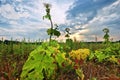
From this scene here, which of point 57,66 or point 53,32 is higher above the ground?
point 53,32

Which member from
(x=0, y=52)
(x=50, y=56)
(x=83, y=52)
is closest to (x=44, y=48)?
(x=50, y=56)

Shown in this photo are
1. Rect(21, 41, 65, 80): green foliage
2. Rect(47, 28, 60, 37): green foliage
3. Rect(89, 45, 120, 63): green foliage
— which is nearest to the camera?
Rect(21, 41, 65, 80): green foliage

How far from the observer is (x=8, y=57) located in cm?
914

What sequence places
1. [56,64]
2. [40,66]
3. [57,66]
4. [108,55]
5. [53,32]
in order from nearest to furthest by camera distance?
[40,66] → [56,64] → [57,66] → [108,55] → [53,32]

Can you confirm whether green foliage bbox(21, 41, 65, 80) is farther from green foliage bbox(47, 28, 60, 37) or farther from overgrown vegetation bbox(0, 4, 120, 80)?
green foliage bbox(47, 28, 60, 37)

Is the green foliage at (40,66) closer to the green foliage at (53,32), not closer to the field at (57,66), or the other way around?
the field at (57,66)

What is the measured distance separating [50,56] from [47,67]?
43 centimetres

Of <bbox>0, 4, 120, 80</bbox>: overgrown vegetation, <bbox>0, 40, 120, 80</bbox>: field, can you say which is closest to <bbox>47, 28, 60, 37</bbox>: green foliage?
<bbox>0, 4, 120, 80</bbox>: overgrown vegetation

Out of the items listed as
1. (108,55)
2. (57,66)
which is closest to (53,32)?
(108,55)

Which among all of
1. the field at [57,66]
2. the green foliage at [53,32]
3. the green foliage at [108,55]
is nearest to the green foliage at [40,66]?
the field at [57,66]

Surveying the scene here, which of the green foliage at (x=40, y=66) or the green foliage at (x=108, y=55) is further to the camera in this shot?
the green foliage at (x=108, y=55)

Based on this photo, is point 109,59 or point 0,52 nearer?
point 109,59

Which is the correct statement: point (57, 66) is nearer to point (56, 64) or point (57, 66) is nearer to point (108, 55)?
point (56, 64)

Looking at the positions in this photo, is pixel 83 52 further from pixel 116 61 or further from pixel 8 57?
pixel 8 57
